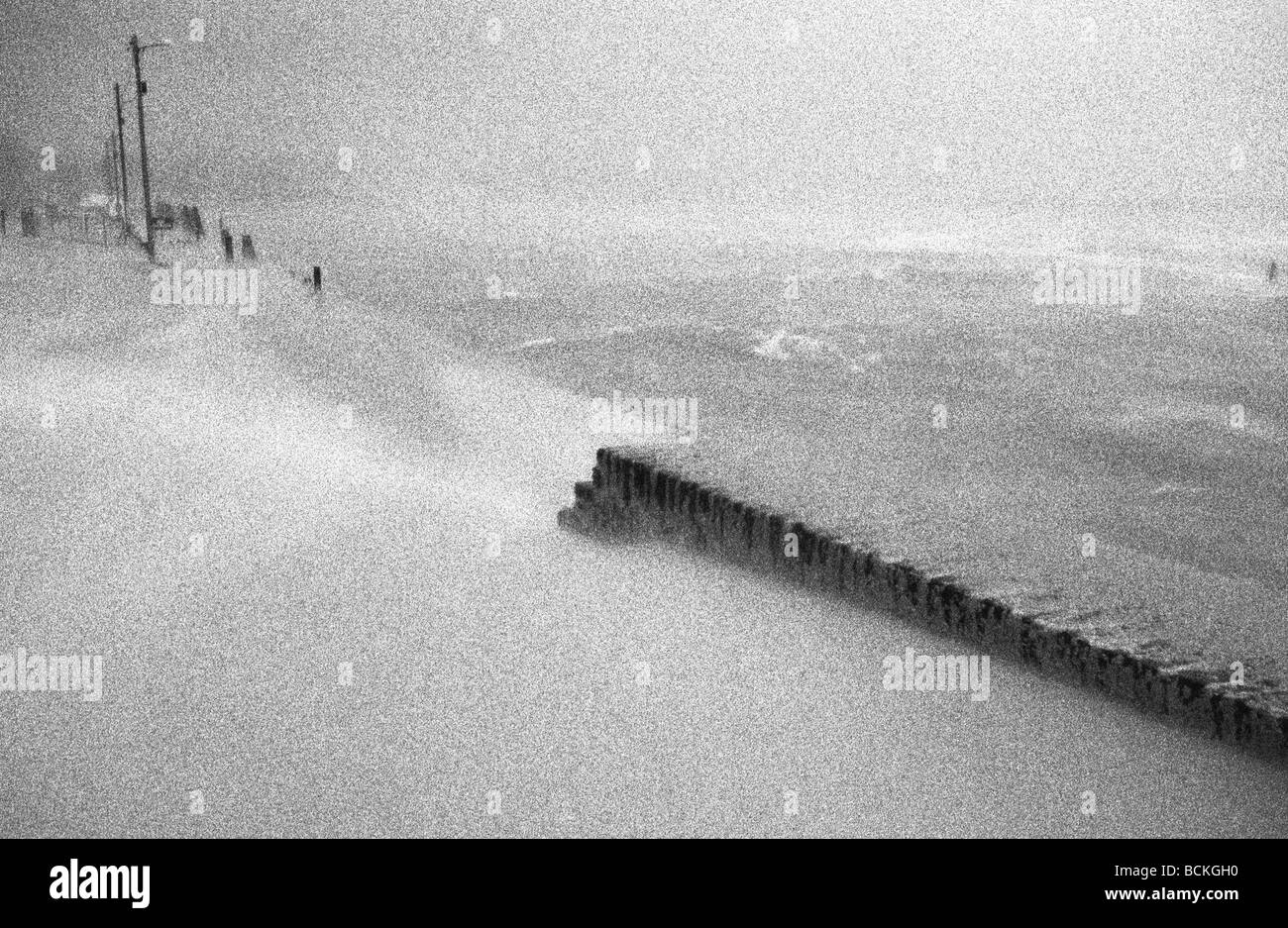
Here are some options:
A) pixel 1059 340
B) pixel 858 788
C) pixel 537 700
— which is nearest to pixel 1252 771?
pixel 858 788

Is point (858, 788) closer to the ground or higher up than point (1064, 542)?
closer to the ground

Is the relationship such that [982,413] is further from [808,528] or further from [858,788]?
[858,788]

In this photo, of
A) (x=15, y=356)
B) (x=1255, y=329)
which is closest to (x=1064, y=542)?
(x=15, y=356)

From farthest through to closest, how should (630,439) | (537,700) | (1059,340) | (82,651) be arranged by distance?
(1059,340) < (630,439) < (82,651) < (537,700)

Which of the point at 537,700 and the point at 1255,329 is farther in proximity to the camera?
the point at 1255,329
